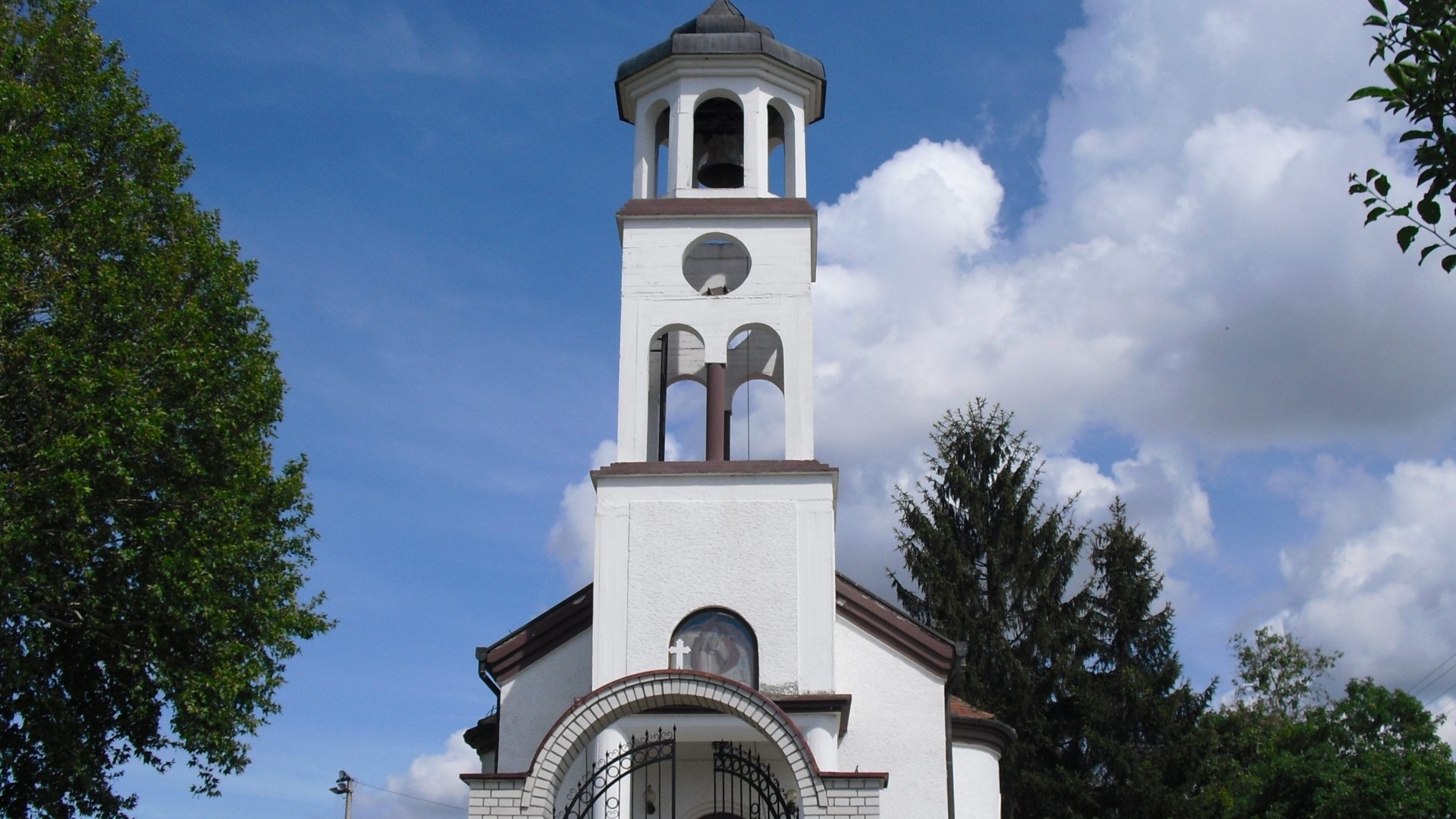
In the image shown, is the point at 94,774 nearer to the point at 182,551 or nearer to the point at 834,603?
the point at 182,551

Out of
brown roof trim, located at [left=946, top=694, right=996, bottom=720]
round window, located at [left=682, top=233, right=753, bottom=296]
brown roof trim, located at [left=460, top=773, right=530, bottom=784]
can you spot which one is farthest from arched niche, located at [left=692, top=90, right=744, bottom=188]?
brown roof trim, located at [left=460, top=773, right=530, bottom=784]

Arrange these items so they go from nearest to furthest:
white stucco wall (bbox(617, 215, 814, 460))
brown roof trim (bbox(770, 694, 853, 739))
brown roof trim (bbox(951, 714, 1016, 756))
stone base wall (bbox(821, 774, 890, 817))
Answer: stone base wall (bbox(821, 774, 890, 817)) → brown roof trim (bbox(770, 694, 853, 739)) → white stucco wall (bbox(617, 215, 814, 460)) → brown roof trim (bbox(951, 714, 1016, 756))

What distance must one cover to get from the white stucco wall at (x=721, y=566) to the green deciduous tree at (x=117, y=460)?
133 inches

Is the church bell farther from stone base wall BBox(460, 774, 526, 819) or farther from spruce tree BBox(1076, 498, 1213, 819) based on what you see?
spruce tree BBox(1076, 498, 1213, 819)

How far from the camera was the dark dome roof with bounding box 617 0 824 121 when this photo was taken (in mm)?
16828

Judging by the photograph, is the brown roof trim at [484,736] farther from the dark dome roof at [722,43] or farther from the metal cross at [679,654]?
the dark dome roof at [722,43]

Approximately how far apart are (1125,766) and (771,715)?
2004cm

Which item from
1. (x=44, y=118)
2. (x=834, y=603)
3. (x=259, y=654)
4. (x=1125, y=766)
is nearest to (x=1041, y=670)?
(x=1125, y=766)

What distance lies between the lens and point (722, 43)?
55.3 feet

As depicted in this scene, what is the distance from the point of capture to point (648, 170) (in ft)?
56.1

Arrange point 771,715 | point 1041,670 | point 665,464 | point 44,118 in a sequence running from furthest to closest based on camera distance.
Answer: point 1041,670
point 665,464
point 44,118
point 771,715

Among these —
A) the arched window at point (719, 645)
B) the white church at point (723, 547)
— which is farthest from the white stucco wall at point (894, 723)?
the arched window at point (719, 645)

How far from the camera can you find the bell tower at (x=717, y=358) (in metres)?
14.6

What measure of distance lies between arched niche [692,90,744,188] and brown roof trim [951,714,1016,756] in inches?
294
